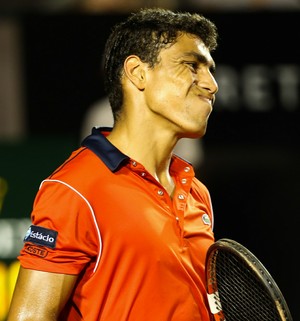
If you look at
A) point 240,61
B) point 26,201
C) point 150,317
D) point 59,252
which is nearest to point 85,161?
point 59,252

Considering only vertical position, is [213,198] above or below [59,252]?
below

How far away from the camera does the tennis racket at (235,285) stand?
2934mm

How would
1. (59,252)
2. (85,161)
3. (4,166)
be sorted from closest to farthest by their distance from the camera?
(59,252) → (85,161) → (4,166)

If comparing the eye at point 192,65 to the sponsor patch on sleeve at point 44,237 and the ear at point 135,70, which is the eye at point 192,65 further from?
the sponsor patch on sleeve at point 44,237

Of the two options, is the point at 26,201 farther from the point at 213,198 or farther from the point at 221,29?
the point at 221,29

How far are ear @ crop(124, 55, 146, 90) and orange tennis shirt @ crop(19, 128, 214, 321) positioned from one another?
0.30 meters

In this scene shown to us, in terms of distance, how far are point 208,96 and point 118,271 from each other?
27.3 inches

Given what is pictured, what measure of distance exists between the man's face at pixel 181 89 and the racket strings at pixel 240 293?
45 cm

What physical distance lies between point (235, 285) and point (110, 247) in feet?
1.51

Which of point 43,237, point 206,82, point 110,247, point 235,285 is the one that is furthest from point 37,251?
point 206,82

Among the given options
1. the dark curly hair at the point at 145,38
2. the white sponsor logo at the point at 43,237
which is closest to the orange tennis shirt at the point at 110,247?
the white sponsor logo at the point at 43,237

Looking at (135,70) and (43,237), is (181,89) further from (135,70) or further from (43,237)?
(43,237)

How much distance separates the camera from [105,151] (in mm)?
3107

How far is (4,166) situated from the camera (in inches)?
216
